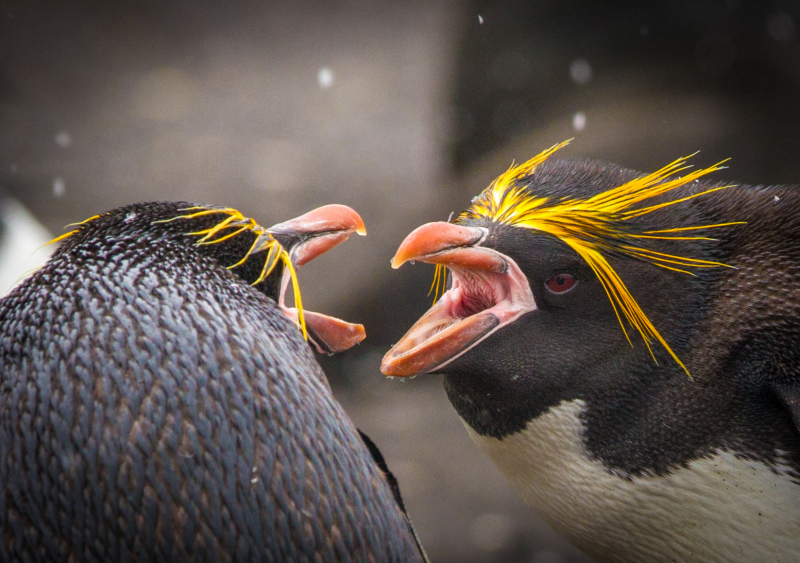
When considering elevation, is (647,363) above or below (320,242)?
below

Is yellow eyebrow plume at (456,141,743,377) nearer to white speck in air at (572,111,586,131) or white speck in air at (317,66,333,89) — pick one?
white speck in air at (572,111,586,131)

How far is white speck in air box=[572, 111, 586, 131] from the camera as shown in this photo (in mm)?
2354

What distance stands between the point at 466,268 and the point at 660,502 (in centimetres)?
52

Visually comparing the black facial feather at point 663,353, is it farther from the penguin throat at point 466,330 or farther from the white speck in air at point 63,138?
the white speck in air at point 63,138

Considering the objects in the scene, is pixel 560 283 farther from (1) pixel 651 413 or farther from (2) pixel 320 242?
(2) pixel 320 242

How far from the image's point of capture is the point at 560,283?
113 cm

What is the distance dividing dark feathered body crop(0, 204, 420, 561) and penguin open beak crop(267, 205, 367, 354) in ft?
0.88

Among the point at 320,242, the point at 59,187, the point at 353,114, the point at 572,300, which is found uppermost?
the point at 59,187

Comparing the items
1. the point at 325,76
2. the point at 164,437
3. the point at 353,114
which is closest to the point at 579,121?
the point at 353,114

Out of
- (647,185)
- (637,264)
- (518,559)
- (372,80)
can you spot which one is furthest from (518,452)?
(372,80)

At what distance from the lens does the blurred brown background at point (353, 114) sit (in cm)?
233

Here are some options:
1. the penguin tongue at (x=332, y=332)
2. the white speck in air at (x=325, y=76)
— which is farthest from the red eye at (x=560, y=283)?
the white speck in air at (x=325, y=76)

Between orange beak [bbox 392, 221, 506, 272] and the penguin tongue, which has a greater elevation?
orange beak [bbox 392, 221, 506, 272]

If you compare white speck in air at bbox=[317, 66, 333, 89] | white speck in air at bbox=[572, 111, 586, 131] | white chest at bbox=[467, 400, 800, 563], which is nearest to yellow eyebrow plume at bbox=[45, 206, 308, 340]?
white chest at bbox=[467, 400, 800, 563]
